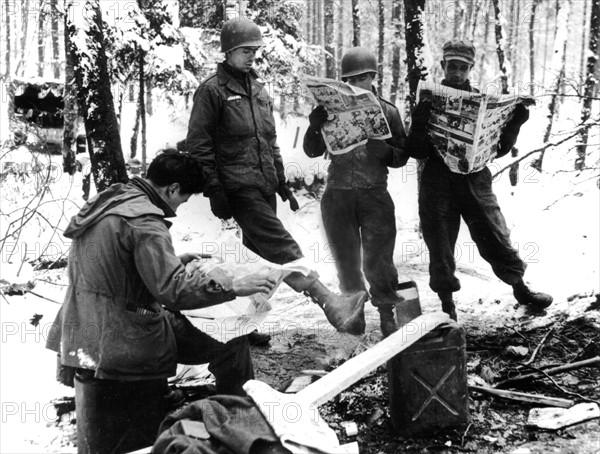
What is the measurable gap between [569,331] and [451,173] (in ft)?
5.33

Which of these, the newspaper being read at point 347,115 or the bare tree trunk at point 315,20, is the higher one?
the bare tree trunk at point 315,20

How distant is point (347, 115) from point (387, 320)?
180 cm

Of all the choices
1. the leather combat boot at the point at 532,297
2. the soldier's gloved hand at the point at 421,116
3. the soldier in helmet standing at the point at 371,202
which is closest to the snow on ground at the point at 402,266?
the leather combat boot at the point at 532,297

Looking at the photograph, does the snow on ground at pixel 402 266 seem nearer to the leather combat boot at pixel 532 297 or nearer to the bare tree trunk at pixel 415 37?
the leather combat boot at pixel 532 297

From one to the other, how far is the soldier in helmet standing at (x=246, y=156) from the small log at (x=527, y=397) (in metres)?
1.26

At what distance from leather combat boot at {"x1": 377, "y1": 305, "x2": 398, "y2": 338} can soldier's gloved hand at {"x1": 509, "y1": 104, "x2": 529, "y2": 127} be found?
1862 mm

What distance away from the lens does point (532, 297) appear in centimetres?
521

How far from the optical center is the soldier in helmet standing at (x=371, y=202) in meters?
4.93

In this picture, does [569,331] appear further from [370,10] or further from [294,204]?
[370,10]

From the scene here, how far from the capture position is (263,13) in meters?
13.3

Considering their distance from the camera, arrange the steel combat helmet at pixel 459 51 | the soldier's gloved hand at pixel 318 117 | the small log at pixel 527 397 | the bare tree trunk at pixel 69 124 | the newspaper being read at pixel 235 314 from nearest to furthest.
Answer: the newspaper being read at pixel 235 314
the small log at pixel 527 397
the steel combat helmet at pixel 459 51
the soldier's gloved hand at pixel 318 117
the bare tree trunk at pixel 69 124

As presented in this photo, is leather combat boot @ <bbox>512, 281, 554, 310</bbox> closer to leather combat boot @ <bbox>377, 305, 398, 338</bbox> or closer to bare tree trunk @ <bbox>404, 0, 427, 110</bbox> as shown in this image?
leather combat boot @ <bbox>377, 305, 398, 338</bbox>

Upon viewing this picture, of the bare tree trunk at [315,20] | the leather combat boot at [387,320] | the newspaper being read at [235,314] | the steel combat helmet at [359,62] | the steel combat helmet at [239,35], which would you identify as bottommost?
the leather combat boot at [387,320]

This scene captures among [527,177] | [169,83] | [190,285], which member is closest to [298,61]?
[169,83]
